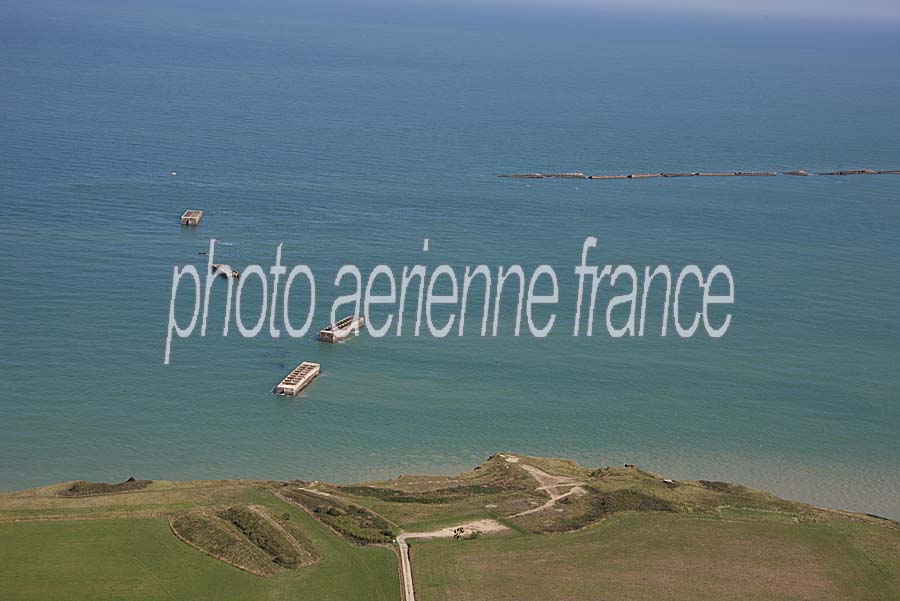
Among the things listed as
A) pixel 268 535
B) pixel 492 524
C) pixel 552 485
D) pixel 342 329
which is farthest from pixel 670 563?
pixel 342 329

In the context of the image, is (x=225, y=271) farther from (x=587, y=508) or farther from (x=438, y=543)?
(x=587, y=508)

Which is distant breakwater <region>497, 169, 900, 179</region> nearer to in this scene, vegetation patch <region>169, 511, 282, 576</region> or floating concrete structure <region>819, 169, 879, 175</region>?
floating concrete structure <region>819, 169, 879, 175</region>

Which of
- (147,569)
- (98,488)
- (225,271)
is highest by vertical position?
(225,271)

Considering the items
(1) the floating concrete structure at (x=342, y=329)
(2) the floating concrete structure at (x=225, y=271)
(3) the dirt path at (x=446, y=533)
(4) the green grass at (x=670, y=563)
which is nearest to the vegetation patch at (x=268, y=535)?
(3) the dirt path at (x=446, y=533)

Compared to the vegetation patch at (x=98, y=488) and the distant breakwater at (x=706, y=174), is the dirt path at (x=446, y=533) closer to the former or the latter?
the vegetation patch at (x=98, y=488)

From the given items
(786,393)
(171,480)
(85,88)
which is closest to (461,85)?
(85,88)

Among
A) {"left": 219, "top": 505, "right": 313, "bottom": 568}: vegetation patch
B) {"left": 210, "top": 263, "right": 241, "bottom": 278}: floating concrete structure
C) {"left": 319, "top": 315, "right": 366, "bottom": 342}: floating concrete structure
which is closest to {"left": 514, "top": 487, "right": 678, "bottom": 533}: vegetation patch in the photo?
{"left": 219, "top": 505, "right": 313, "bottom": 568}: vegetation patch
